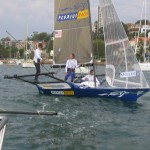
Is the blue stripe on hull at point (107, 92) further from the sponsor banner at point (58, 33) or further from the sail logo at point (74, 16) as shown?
the sail logo at point (74, 16)

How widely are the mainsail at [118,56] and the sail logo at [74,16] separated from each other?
1437 millimetres

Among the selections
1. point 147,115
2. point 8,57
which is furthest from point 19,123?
point 8,57

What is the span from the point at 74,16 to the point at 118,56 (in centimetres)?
383

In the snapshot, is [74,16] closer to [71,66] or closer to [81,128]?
[71,66]

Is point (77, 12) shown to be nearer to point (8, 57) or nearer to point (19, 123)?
point (19, 123)

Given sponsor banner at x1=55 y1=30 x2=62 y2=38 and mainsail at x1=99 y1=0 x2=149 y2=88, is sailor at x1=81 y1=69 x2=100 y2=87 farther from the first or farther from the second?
sponsor banner at x1=55 y1=30 x2=62 y2=38

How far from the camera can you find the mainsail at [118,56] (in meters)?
17.6

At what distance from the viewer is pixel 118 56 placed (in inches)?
721

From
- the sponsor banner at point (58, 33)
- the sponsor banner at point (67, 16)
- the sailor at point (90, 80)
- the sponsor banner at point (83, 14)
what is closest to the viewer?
the sailor at point (90, 80)

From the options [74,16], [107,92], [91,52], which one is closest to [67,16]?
[74,16]

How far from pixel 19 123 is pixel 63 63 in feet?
33.7

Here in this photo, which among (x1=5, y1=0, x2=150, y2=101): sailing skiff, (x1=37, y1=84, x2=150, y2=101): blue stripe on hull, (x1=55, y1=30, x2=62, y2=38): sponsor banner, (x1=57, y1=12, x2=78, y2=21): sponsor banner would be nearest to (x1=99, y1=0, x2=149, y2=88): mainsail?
(x1=5, y1=0, x2=150, y2=101): sailing skiff

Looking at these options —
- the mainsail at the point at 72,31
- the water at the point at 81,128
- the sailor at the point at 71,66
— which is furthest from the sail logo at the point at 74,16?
the water at the point at 81,128

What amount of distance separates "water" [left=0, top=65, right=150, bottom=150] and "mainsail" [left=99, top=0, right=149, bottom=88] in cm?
146
